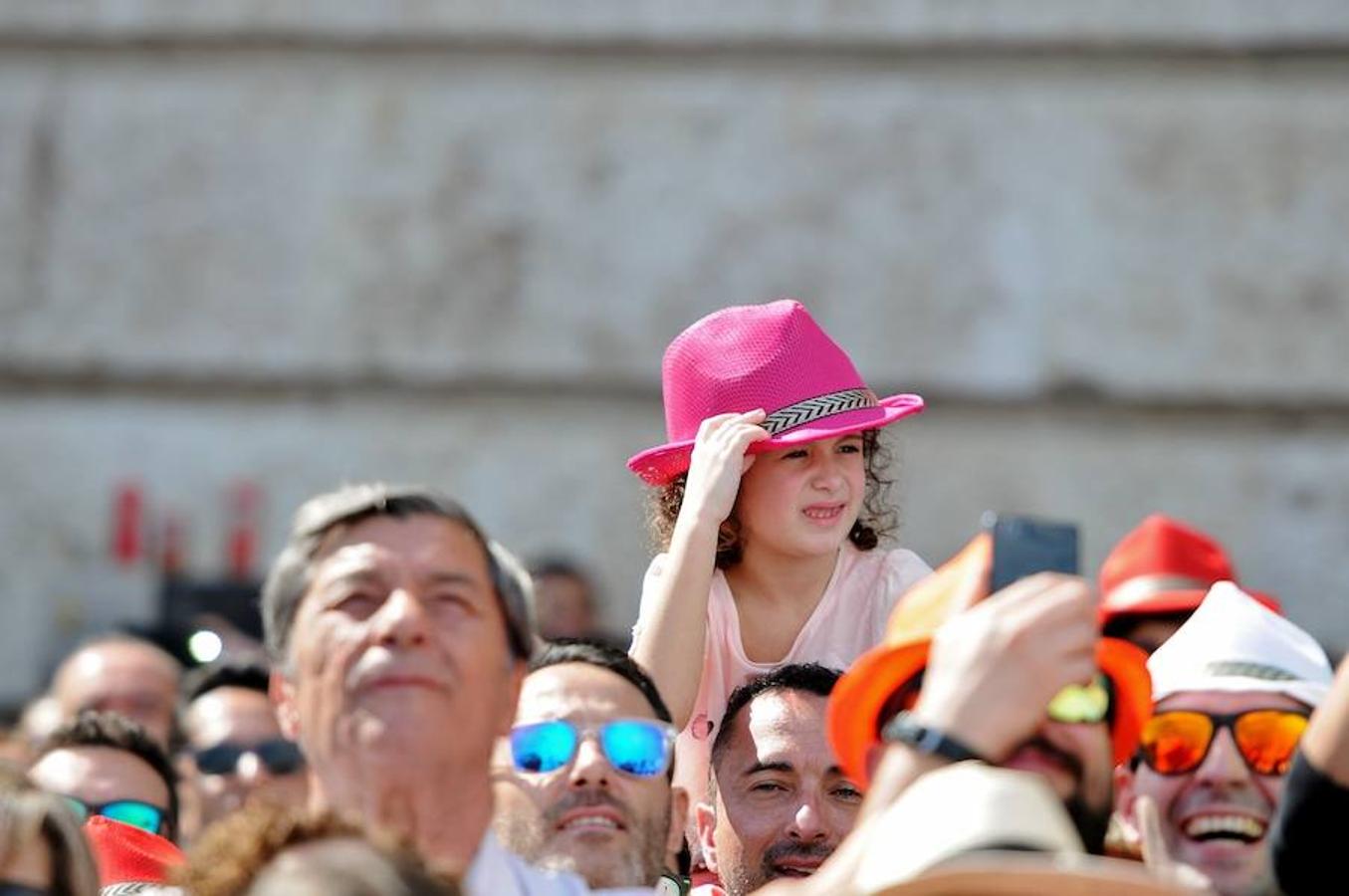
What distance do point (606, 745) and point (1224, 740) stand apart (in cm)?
97

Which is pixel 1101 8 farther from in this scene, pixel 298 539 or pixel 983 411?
pixel 298 539

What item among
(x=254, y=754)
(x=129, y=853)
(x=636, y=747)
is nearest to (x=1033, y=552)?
(x=636, y=747)

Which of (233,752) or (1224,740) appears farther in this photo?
(233,752)

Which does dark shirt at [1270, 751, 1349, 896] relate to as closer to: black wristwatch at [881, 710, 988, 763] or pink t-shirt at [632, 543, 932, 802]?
black wristwatch at [881, 710, 988, 763]

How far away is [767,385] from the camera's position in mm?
5469

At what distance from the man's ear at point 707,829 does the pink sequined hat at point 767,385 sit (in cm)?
67

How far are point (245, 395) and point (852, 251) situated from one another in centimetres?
244

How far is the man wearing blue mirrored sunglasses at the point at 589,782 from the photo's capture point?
14.8 feet

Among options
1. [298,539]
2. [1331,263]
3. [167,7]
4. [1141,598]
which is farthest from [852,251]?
[298,539]

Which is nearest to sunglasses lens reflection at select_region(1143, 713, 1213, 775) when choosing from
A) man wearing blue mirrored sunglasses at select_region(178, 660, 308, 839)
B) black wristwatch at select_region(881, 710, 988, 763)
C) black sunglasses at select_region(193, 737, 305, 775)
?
black wristwatch at select_region(881, 710, 988, 763)

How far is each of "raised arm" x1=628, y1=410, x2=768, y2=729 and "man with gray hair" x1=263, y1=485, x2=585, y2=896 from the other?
0.95m

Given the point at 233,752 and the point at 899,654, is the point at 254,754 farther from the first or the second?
the point at 899,654

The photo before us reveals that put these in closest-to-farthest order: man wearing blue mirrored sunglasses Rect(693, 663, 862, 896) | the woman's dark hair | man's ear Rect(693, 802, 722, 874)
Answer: man wearing blue mirrored sunglasses Rect(693, 663, 862, 896) < man's ear Rect(693, 802, 722, 874) < the woman's dark hair

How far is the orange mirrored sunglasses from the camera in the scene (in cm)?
435
